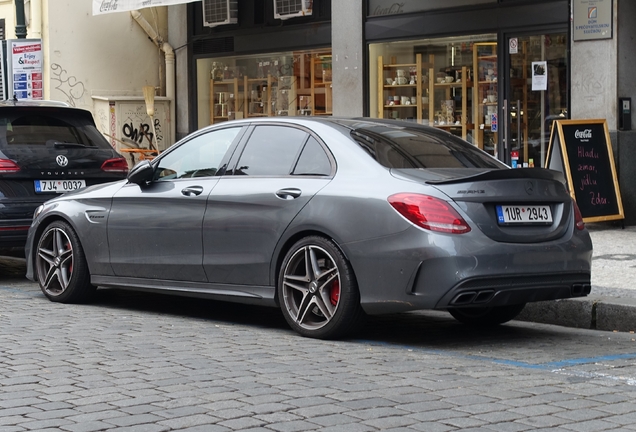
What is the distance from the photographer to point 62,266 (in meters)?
8.80

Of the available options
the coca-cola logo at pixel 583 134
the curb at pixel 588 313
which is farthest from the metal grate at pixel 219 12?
the curb at pixel 588 313

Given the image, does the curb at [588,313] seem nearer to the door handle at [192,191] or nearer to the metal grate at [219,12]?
the door handle at [192,191]

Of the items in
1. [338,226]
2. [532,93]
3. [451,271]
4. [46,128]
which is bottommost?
[451,271]

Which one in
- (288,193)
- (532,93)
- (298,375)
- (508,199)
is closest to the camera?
(298,375)

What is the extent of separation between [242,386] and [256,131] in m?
2.77

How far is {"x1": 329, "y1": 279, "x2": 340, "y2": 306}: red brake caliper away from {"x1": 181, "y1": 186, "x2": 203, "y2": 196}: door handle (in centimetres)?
141

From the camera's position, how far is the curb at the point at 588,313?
7.56 metres

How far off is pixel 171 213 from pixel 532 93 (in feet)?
25.0

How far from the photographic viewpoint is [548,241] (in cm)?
674

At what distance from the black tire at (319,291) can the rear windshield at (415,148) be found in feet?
2.31

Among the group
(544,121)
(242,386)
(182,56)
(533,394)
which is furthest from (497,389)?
(182,56)

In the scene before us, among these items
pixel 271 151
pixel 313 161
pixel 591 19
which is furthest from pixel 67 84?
pixel 313 161

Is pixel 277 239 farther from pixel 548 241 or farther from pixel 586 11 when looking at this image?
pixel 586 11

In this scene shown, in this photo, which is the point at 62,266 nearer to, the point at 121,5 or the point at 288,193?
the point at 288,193
